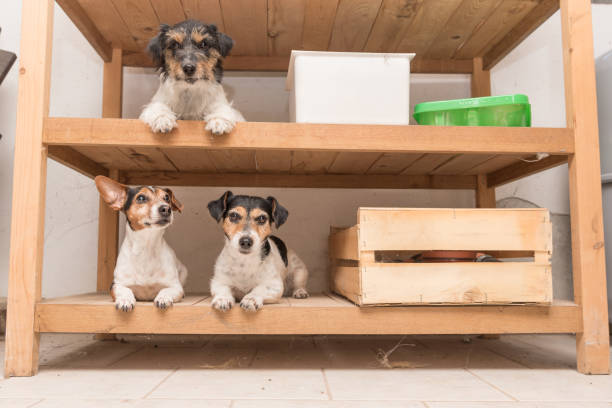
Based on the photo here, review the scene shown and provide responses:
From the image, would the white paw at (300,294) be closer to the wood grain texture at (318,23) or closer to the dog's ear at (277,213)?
the dog's ear at (277,213)

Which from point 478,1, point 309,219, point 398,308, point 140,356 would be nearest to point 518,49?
point 478,1

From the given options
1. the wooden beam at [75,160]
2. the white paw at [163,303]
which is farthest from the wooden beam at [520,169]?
the wooden beam at [75,160]

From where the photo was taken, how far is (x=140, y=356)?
202 cm

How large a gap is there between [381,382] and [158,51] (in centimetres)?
160

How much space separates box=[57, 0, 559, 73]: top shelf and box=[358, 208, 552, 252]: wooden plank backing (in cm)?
100

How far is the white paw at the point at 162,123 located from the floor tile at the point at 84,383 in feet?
2.93

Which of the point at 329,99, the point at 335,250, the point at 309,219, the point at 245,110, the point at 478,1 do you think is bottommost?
the point at 335,250

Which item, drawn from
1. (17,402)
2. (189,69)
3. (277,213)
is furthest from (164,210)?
(17,402)

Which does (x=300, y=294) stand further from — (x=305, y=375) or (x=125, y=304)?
(x=125, y=304)

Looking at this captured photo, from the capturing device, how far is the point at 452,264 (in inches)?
68.7

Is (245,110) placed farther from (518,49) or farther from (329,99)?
(518,49)

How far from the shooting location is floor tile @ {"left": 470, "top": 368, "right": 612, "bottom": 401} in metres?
1.45

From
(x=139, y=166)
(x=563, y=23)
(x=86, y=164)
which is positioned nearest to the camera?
(x=563, y=23)

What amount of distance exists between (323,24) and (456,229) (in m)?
1.21
